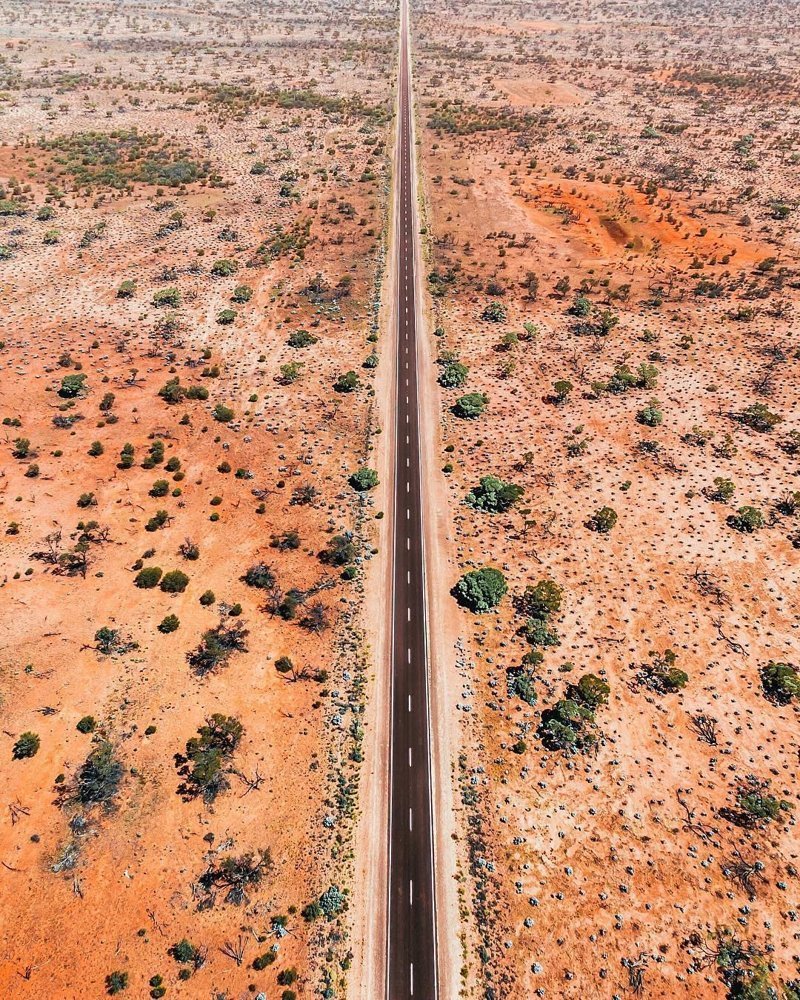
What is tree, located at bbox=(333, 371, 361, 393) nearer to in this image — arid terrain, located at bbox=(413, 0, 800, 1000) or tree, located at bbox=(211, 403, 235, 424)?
arid terrain, located at bbox=(413, 0, 800, 1000)

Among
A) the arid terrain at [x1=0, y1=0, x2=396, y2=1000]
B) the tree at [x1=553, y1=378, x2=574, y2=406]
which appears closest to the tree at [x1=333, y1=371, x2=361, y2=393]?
the arid terrain at [x1=0, y1=0, x2=396, y2=1000]

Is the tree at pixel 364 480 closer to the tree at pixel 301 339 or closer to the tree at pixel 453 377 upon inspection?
the tree at pixel 453 377

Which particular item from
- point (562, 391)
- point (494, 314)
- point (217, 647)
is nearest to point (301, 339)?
point (494, 314)

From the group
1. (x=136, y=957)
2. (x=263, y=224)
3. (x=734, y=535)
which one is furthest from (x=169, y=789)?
(x=263, y=224)

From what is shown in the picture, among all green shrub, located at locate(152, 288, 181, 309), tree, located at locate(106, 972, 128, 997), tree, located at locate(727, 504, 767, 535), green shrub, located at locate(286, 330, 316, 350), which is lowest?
tree, located at locate(106, 972, 128, 997)

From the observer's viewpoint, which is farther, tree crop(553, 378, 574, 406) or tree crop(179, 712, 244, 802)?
tree crop(553, 378, 574, 406)

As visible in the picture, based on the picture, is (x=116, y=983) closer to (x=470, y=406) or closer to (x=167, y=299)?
(x=470, y=406)

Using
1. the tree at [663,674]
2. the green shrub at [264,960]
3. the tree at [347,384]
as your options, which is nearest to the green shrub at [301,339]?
the tree at [347,384]

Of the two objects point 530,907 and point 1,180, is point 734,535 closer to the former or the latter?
point 530,907
